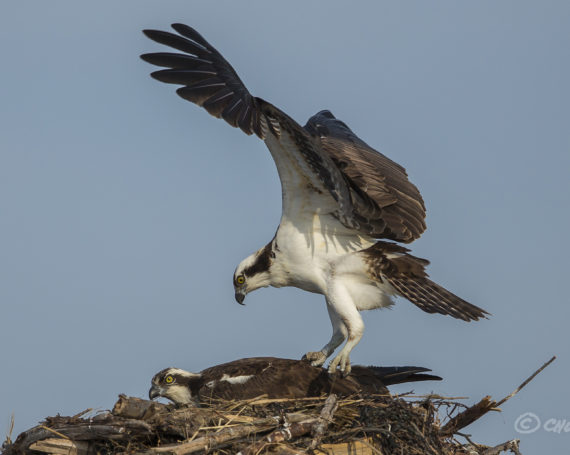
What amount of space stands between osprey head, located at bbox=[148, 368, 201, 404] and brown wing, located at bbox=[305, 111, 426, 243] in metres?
2.23

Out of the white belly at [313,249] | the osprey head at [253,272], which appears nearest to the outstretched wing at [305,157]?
the white belly at [313,249]

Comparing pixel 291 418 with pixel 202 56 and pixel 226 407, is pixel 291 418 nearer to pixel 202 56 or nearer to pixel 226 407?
pixel 226 407

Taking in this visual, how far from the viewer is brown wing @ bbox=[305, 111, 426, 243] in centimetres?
869

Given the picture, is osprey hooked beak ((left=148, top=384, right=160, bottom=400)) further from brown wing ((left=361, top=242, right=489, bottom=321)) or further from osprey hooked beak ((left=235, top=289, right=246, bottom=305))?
brown wing ((left=361, top=242, right=489, bottom=321))

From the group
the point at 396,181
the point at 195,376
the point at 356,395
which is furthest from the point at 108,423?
the point at 396,181

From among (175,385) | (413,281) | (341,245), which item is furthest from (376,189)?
(175,385)

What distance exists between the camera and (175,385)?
844cm

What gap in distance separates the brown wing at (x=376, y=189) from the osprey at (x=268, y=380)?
4.62 feet

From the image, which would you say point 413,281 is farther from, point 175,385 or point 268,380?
point 175,385

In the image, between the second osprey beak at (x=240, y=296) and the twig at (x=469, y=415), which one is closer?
the twig at (x=469, y=415)

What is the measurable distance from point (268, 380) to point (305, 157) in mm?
2019

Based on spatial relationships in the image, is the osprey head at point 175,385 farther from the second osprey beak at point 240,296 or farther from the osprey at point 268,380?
the second osprey beak at point 240,296

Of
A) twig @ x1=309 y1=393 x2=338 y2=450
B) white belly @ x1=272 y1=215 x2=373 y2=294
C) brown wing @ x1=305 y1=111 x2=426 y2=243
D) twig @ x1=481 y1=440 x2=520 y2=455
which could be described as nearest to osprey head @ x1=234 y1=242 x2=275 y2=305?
white belly @ x1=272 y1=215 x2=373 y2=294

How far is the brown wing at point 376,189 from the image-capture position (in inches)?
342
